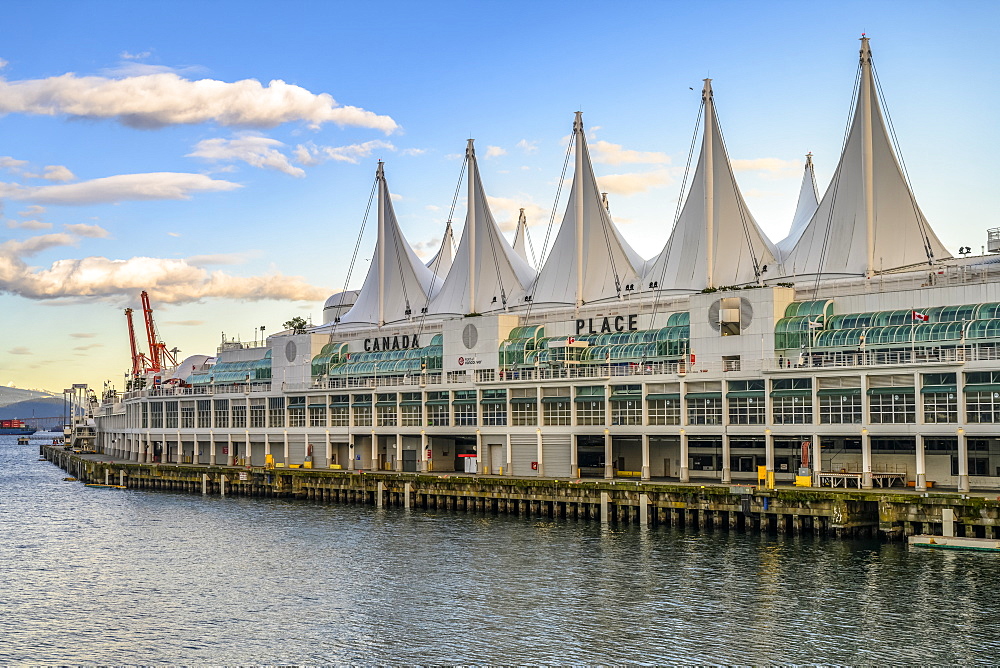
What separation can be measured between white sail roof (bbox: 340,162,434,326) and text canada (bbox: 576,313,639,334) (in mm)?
31324

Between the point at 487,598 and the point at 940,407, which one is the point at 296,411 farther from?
the point at 487,598

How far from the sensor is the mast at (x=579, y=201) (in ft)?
325

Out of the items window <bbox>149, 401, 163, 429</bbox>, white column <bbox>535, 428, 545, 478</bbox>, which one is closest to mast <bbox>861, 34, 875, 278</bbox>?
white column <bbox>535, 428, 545, 478</bbox>

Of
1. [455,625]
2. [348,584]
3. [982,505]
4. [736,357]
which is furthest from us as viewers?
[736,357]

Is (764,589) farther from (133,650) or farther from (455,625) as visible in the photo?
(133,650)

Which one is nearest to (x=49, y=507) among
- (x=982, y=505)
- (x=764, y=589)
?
(x=764, y=589)

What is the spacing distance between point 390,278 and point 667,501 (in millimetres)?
64705

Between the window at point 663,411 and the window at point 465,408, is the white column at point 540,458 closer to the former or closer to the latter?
the window at point 465,408

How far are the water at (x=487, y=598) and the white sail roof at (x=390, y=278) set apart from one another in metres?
55.6

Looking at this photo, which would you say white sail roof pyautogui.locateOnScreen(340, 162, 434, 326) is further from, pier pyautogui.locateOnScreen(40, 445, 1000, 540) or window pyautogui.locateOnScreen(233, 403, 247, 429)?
pier pyautogui.locateOnScreen(40, 445, 1000, 540)

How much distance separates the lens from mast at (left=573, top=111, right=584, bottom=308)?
98938mm

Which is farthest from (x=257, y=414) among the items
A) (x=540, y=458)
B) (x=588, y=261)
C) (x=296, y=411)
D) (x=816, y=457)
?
(x=816, y=457)

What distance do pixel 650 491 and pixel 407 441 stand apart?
3724cm

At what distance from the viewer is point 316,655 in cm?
3788
